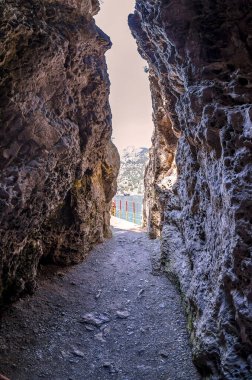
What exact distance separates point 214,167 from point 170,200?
556 cm

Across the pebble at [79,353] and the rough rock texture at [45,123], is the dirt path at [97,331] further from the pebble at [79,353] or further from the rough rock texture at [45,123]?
the rough rock texture at [45,123]

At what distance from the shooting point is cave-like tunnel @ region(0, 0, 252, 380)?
4.85 meters

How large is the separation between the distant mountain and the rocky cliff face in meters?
40.7

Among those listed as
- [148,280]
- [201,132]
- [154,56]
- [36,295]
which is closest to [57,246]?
[36,295]

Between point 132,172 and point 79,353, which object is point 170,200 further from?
point 132,172

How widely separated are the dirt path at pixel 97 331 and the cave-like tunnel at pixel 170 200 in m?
0.04

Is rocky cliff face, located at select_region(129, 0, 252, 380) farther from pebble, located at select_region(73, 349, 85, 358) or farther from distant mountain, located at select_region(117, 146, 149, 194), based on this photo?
distant mountain, located at select_region(117, 146, 149, 194)

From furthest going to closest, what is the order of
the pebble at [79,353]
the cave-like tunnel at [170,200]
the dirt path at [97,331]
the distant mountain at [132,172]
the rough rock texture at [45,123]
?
the distant mountain at [132,172], the rough rock texture at [45,123], the pebble at [79,353], the dirt path at [97,331], the cave-like tunnel at [170,200]

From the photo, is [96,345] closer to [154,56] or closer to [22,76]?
[22,76]

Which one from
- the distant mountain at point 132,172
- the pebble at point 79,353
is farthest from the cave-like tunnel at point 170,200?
the distant mountain at point 132,172

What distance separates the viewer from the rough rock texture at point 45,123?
6.74m

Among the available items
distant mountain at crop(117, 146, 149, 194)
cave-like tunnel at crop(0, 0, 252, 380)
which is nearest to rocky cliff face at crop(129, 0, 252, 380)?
cave-like tunnel at crop(0, 0, 252, 380)

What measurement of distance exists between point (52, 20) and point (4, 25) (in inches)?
95.5

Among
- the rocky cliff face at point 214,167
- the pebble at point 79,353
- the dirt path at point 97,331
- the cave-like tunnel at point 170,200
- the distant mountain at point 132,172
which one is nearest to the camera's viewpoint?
the rocky cliff face at point 214,167
